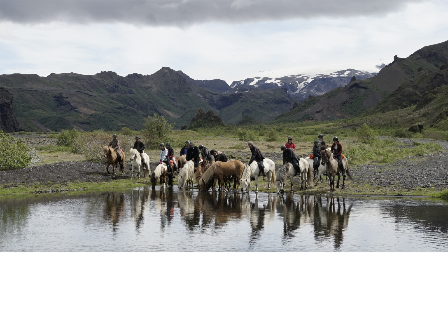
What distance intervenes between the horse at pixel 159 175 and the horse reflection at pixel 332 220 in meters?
10.2

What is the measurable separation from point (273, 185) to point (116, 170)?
1260 centimetres

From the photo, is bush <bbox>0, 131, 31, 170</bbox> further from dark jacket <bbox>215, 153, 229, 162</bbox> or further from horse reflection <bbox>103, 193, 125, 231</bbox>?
dark jacket <bbox>215, 153, 229, 162</bbox>

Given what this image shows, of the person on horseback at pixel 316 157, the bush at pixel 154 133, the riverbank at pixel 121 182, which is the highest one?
the bush at pixel 154 133

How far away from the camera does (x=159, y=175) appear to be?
26.8 metres

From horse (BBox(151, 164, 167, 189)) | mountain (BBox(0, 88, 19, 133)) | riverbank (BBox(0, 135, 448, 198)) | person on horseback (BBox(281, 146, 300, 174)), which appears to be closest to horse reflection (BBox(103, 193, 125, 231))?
riverbank (BBox(0, 135, 448, 198))

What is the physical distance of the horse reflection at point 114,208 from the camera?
52.7 ft

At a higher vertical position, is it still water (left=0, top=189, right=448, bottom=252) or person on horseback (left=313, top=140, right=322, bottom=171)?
person on horseback (left=313, top=140, right=322, bottom=171)

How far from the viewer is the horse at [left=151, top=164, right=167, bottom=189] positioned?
2644cm

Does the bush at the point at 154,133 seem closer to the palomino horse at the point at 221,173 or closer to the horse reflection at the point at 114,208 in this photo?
the palomino horse at the point at 221,173

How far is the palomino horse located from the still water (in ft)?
6.05

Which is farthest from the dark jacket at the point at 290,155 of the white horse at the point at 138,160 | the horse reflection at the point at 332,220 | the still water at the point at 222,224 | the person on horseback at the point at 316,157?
the white horse at the point at 138,160

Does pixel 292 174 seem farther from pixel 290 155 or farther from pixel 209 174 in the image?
pixel 209 174
